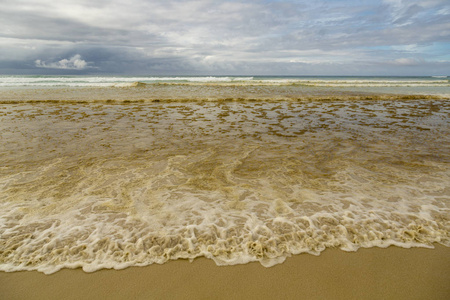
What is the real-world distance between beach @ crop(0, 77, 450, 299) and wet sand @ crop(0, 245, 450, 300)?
1cm

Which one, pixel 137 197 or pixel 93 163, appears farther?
pixel 93 163

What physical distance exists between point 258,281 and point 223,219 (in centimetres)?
121

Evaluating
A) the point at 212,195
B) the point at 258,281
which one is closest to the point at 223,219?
the point at 212,195

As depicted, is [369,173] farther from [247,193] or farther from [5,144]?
[5,144]

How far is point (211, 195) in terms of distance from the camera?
4586 millimetres

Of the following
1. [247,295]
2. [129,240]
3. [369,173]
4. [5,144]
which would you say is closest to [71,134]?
[5,144]

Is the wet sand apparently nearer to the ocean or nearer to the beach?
the beach

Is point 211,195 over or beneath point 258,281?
over

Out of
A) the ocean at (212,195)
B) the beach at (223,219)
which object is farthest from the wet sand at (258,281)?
the ocean at (212,195)

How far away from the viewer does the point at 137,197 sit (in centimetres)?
445

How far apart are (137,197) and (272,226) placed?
8.05 ft

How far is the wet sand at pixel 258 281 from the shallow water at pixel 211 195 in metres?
0.16

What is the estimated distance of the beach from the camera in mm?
2738

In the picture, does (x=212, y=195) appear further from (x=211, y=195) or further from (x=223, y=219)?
(x=223, y=219)
